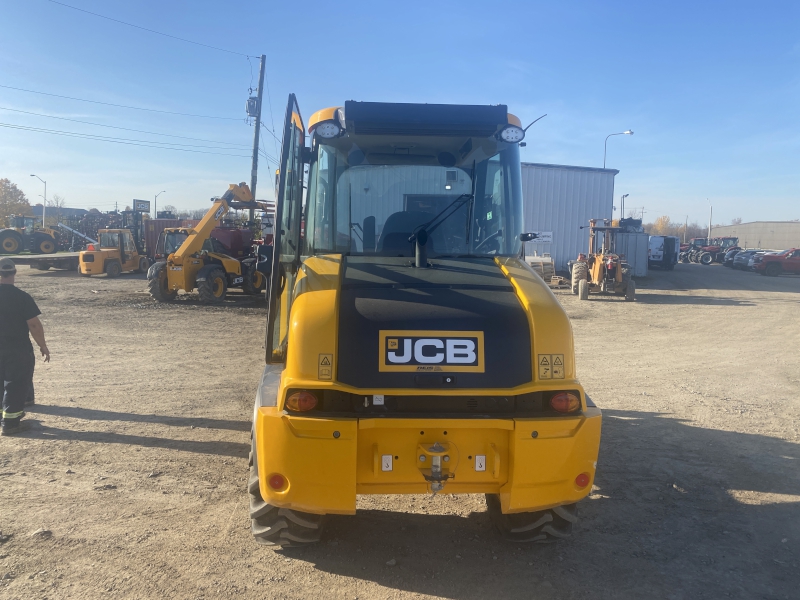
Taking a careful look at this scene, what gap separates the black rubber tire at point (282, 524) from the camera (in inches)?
142

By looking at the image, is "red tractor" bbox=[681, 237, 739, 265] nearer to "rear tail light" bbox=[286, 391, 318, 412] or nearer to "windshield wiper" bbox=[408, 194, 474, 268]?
"windshield wiper" bbox=[408, 194, 474, 268]

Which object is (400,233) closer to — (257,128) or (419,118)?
(419,118)

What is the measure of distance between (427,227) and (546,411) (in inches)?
60.7

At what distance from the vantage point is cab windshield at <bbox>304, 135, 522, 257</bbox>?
421 cm

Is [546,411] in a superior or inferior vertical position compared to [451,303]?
inferior

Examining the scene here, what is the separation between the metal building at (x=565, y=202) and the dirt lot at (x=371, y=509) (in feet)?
70.0

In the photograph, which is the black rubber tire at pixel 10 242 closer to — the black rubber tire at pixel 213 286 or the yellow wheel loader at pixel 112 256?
the yellow wheel loader at pixel 112 256

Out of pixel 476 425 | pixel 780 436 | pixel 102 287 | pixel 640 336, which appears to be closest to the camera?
pixel 476 425

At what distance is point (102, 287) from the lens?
74.7ft

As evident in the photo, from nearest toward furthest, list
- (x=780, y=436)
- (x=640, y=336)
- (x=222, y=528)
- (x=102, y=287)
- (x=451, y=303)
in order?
(x=451, y=303) < (x=222, y=528) < (x=780, y=436) < (x=640, y=336) < (x=102, y=287)

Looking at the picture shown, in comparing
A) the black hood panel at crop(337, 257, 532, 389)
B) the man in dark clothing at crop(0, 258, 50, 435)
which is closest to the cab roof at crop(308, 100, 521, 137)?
the black hood panel at crop(337, 257, 532, 389)

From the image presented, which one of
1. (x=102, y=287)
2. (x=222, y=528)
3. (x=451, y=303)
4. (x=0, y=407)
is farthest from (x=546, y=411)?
(x=102, y=287)

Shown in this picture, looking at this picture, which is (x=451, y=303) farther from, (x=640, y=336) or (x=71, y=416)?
(x=640, y=336)

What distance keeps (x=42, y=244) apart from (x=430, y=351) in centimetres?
4152
